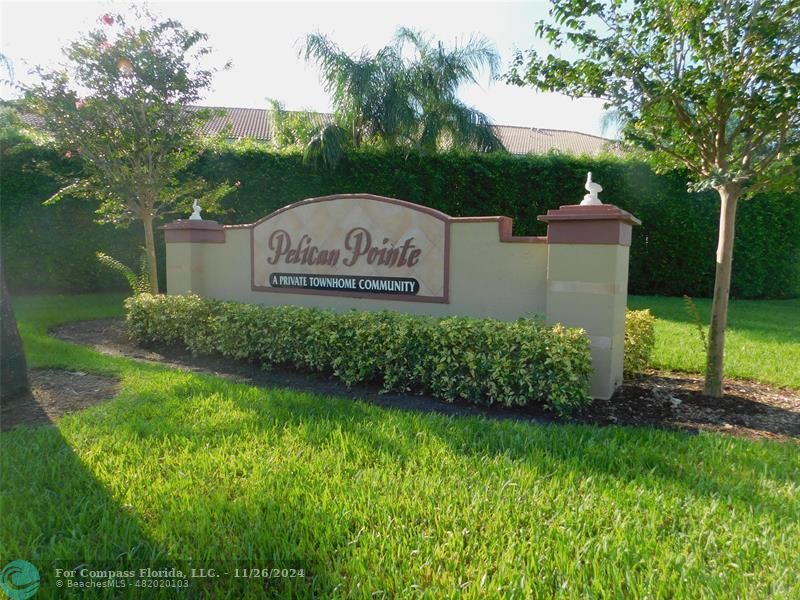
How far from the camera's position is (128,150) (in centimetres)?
901

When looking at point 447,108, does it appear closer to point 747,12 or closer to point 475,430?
point 747,12

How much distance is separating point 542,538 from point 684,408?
3.00 metres

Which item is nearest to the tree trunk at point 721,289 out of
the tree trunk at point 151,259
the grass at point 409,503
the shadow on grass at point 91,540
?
the grass at point 409,503

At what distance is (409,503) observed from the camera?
2.78 metres

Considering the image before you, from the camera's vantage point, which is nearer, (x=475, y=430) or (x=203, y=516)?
(x=203, y=516)

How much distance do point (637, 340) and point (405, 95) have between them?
33.6ft

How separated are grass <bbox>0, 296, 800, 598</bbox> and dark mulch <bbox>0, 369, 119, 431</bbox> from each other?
1.39 feet

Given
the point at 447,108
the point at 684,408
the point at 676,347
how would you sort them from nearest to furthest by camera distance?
the point at 684,408 < the point at 676,347 < the point at 447,108

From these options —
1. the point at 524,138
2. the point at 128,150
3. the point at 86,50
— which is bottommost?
the point at 128,150

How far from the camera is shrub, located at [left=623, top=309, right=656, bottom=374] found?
603 centimetres

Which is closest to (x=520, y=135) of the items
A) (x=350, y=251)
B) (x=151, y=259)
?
(x=151, y=259)

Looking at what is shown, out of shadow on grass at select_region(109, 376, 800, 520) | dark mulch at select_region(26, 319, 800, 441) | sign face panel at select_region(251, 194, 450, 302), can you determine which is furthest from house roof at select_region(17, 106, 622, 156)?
shadow on grass at select_region(109, 376, 800, 520)

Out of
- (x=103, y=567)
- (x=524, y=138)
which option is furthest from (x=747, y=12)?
(x=524, y=138)

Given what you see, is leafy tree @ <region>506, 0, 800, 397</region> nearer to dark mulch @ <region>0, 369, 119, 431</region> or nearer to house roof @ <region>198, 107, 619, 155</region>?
dark mulch @ <region>0, 369, 119, 431</region>
